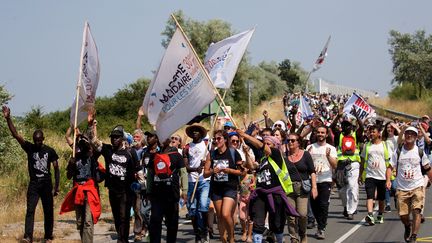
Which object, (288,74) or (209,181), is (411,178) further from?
(288,74)

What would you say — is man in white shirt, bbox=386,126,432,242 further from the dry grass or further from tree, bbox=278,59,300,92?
tree, bbox=278,59,300,92

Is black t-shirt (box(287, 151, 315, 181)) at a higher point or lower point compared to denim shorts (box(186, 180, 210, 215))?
higher

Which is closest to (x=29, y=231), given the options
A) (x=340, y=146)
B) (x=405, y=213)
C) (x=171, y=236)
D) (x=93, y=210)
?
Result: (x=93, y=210)

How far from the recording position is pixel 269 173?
391 inches

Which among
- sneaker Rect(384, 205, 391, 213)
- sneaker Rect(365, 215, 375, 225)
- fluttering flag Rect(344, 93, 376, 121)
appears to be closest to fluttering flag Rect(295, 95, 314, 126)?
fluttering flag Rect(344, 93, 376, 121)

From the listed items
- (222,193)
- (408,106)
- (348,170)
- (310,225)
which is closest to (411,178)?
(222,193)

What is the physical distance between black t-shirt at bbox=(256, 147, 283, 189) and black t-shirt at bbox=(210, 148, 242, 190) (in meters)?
0.83

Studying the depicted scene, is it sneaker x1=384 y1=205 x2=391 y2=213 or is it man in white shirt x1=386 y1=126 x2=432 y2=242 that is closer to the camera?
man in white shirt x1=386 y1=126 x2=432 y2=242

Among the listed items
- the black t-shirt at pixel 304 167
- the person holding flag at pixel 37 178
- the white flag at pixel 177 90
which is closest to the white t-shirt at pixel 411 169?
the black t-shirt at pixel 304 167

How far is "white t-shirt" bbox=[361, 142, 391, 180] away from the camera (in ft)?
47.7

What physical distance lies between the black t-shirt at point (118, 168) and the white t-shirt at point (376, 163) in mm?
5375

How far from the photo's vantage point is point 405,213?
1150cm

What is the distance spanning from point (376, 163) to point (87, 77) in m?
6.16

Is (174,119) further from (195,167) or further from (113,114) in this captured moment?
(113,114)
